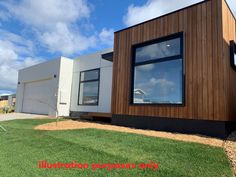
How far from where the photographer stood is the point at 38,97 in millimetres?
14094

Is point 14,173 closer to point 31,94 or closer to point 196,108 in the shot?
point 196,108

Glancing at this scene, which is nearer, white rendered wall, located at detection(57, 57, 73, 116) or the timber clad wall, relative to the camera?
the timber clad wall

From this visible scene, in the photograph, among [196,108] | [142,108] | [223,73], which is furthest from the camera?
[142,108]

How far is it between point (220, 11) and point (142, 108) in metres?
3.82

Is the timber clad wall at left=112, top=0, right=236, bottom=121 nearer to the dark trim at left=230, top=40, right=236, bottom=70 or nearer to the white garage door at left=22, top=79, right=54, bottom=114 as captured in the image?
the dark trim at left=230, top=40, right=236, bottom=70

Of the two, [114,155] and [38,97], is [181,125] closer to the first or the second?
[114,155]

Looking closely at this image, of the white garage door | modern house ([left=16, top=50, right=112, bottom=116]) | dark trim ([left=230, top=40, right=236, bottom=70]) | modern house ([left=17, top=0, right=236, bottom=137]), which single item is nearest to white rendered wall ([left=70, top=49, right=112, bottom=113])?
modern house ([left=16, top=50, right=112, bottom=116])

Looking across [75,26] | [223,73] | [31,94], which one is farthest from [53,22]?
[223,73]

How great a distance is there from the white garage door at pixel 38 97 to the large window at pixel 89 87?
7.61 ft

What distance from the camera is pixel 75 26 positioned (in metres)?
12.2

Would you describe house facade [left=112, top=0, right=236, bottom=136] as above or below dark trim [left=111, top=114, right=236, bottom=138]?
above

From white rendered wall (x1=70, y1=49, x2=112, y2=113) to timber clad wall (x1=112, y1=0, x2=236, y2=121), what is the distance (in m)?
3.99

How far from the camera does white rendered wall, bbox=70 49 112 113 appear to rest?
10.2 m

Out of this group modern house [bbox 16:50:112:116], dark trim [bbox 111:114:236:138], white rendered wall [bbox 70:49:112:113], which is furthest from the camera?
modern house [bbox 16:50:112:116]
